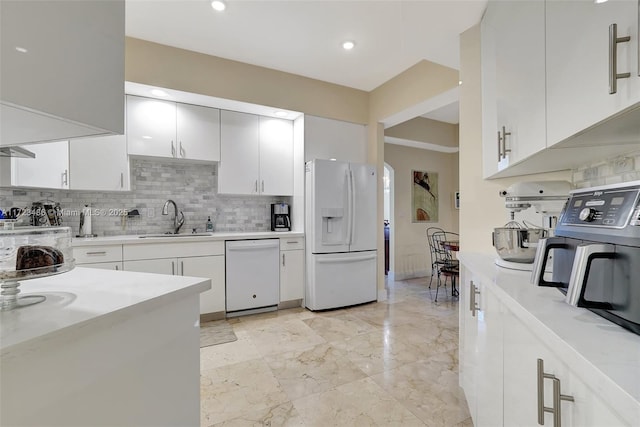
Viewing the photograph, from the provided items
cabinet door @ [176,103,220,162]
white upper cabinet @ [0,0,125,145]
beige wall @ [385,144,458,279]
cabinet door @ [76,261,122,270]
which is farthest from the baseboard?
white upper cabinet @ [0,0,125,145]

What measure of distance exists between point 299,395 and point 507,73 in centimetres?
225

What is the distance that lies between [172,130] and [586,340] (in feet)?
11.8

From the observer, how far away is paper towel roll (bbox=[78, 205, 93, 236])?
117 inches

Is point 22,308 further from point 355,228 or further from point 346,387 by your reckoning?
point 355,228

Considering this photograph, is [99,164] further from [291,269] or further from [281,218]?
[291,269]

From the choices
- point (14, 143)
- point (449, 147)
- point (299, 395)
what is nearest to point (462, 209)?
point (299, 395)

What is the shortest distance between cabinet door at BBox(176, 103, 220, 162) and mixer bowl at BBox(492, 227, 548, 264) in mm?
3023

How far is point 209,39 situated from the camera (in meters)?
2.83

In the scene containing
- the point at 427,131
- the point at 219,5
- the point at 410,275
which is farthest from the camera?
the point at 410,275

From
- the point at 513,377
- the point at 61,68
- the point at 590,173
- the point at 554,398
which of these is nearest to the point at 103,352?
the point at 61,68

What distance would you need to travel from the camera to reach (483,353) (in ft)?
4.17

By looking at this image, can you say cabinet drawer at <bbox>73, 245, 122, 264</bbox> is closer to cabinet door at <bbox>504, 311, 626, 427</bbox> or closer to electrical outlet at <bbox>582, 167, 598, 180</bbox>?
cabinet door at <bbox>504, 311, 626, 427</bbox>

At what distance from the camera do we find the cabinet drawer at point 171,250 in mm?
2777

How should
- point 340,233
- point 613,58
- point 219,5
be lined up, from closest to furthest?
point 613,58 → point 219,5 → point 340,233
